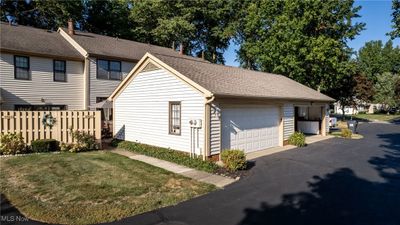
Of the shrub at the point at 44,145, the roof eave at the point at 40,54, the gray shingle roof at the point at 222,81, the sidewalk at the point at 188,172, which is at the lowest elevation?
the sidewalk at the point at 188,172

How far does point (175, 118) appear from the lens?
13.3 meters

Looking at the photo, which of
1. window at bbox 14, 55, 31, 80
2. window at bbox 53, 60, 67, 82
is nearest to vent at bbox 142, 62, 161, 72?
window at bbox 53, 60, 67, 82

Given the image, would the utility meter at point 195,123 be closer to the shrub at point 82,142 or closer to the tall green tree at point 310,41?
the shrub at point 82,142

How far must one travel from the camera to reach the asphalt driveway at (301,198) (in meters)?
6.48

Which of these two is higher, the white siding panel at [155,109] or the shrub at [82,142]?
the white siding panel at [155,109]

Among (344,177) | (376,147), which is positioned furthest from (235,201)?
(376,147)

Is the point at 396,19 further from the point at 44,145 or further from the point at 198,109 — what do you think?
the point at 44,145

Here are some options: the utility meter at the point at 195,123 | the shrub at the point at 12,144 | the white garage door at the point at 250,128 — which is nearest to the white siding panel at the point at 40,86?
the shrub at the point at 12,144

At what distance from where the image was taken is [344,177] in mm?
10117

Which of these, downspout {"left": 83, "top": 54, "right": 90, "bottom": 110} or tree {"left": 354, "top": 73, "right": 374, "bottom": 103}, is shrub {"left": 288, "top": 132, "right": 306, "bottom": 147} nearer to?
downspout {"left": 83, "top": 54, "right": 90, "bottom": 110}

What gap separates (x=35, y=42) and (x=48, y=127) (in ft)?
31.0

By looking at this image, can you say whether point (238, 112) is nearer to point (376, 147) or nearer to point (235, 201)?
point (235, 201)

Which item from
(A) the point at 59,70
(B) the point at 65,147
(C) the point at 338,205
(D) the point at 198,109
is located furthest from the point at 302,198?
(A) the point at 59,70

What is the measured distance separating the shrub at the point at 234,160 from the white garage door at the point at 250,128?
5.42 feet
